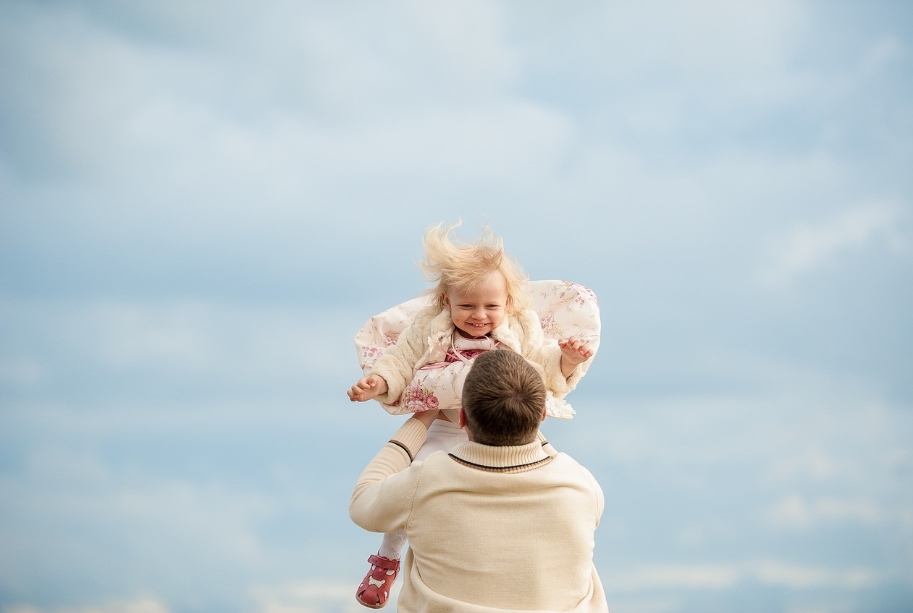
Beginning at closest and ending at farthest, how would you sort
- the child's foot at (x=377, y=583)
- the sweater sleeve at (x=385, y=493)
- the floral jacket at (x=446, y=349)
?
the sweater sleeve at (x=385, y=493) < the child's foot at (x=377, y=583) < the floral jacket at (x=446, y=349)

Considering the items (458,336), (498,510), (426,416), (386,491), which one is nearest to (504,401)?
(498,510)

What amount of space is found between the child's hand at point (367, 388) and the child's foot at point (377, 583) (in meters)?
0.61

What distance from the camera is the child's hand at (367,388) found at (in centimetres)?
346

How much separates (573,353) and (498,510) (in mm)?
1062

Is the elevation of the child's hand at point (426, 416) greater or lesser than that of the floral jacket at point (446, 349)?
lesser

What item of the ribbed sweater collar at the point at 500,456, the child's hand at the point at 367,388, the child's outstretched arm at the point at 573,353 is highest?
the child's outstretched arm at the point at 573,353

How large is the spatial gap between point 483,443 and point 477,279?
109 centimetres

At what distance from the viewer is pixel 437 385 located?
3.44 meters

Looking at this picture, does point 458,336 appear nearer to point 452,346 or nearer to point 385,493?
point 452,346

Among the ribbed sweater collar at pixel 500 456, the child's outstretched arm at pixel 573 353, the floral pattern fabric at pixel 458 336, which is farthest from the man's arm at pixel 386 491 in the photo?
the child's outstretched arm at pixel 573 353

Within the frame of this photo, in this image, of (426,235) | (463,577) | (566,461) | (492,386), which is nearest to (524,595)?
(463,577)

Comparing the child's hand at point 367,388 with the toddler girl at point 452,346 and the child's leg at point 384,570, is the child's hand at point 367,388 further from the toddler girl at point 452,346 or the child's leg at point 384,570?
the child's leg at point 384,570

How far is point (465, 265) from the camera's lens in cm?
352

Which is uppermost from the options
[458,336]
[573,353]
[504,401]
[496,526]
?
[458,336]
